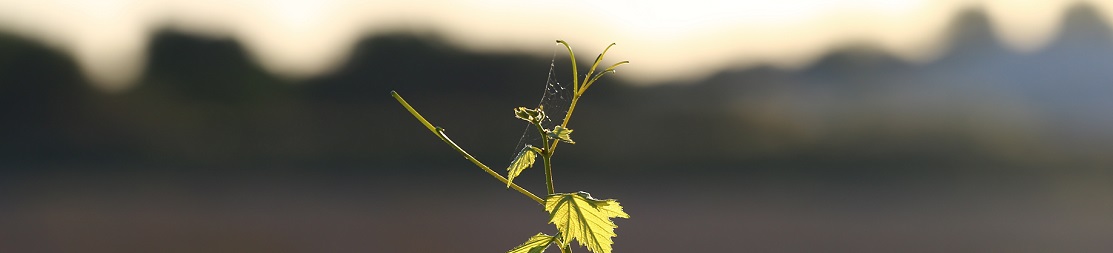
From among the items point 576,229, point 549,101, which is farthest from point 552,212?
point 549,101

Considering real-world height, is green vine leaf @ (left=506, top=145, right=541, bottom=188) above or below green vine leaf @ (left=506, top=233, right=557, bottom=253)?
above

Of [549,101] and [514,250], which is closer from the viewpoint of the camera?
[514,250]

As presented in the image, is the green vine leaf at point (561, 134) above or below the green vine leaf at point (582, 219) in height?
above

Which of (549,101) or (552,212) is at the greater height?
(549,101)

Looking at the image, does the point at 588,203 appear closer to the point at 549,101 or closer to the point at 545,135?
the point at 545,135
